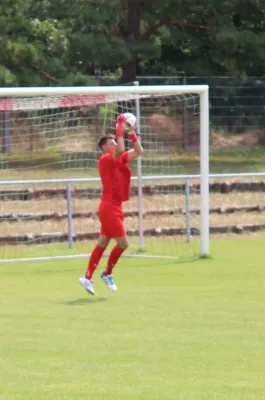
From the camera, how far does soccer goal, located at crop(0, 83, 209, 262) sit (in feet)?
58.9

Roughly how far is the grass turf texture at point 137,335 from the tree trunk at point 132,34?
1396cm

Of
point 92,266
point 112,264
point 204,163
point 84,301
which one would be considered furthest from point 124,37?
point 84,301

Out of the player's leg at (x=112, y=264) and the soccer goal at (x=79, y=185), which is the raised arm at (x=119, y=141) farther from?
the soccer goal at (x=79, y=185)

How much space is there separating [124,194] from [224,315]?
2594mm

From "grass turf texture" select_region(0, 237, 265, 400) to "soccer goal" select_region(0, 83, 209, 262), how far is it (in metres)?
2.89

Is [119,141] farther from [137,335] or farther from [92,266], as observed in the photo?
[137,335]

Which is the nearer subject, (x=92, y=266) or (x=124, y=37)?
(x=92, y=266)

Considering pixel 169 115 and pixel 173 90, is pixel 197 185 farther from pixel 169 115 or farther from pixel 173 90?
pixel 173 90

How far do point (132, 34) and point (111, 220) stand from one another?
1665cm

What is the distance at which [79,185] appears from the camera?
1970 cm

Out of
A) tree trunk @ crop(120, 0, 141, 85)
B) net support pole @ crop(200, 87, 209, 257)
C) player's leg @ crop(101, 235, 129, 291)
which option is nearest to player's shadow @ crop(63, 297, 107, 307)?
player's leg @ crop(101, 235, 129, 291)

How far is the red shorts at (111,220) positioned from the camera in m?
12.7

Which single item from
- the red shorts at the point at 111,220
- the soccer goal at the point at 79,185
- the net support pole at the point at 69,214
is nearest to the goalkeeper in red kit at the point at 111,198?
the red shorts at the point at 111,220

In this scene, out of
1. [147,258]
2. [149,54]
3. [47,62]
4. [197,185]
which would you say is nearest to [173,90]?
[147,258]
